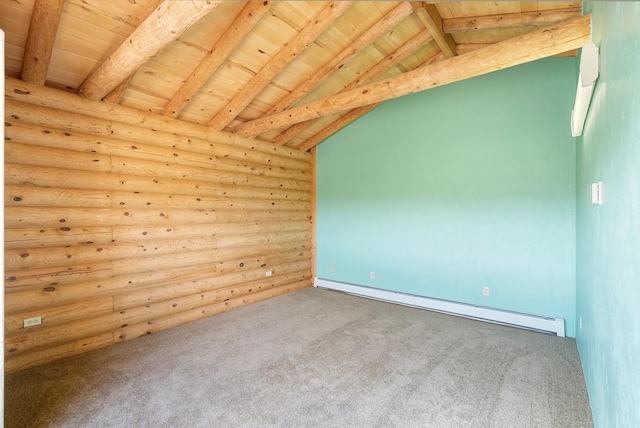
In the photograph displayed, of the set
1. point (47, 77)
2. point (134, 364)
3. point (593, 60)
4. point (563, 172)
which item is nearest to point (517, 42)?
point (593, 60)

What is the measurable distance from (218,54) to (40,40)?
4.18 feet

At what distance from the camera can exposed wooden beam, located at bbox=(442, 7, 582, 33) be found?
9.43 feet

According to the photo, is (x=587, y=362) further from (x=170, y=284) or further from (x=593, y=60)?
(x=170, y=284)

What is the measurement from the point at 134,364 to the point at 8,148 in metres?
A: 2.10

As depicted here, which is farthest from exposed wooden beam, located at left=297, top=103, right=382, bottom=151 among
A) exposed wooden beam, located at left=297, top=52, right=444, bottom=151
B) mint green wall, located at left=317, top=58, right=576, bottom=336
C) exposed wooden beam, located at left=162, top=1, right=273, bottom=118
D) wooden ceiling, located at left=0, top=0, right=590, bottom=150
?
exposed wooden beam, located at left=162, top=1, right=273, bottom=118

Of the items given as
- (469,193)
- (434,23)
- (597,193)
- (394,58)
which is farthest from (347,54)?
(597,193)

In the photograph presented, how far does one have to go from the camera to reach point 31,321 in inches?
111

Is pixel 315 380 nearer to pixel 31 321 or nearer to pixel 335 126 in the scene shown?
pixel 31 321

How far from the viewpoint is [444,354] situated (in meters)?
3.08

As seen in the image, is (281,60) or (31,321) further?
(281,60)

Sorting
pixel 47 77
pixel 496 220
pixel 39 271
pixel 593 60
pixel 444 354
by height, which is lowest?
pixel 444 354

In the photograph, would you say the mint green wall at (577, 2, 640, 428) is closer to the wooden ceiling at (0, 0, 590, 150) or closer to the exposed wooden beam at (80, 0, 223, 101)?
the wooden ceiling at (0, 0, 590, 150)

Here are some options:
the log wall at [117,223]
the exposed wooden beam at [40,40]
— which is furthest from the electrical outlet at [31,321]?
the exposed wooden beam at [40,40]

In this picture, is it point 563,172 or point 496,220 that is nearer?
point 563,172
